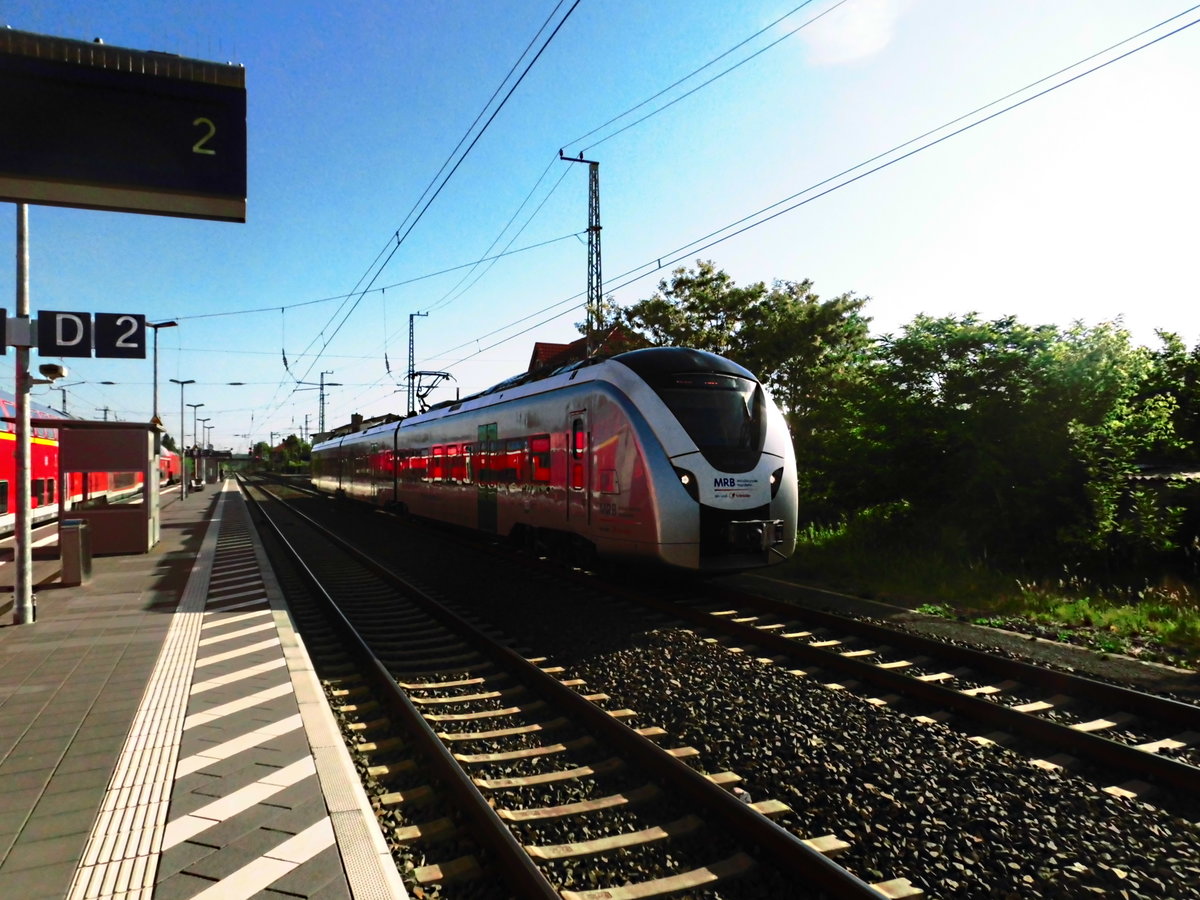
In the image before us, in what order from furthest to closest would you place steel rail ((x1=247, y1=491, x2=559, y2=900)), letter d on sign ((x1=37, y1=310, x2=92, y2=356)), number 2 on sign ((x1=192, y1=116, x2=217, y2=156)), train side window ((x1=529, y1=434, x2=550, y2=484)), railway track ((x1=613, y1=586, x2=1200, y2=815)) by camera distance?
1. train side window ((x1=529, y1=434, x2=550, y2=484))
2. letter d on sign ((x1=37, y1=310, x2=92, y2=356))
3. number 2 on sign ((x1=192, y1=116, x2=217, y2=156))
4. railway track ((x1=613, y1=586, x2=1200, y2=815))
5. steel rail ((x1=247, y1=491, x2=559, y2=900))

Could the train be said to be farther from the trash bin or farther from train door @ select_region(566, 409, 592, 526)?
the trash bin

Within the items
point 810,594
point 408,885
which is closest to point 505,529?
point 810,594

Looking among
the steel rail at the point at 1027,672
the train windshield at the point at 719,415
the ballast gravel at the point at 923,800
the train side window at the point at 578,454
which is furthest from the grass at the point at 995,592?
the train side window at the point at 578,454

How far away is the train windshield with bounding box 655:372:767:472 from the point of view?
9258mm

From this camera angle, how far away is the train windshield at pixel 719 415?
30.4 feet

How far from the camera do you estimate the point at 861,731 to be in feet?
16.8

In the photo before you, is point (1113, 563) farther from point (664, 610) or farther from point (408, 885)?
point (408, 885)

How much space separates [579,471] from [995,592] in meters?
5.95

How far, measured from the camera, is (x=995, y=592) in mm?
9766

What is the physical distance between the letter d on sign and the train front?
22.3 ft

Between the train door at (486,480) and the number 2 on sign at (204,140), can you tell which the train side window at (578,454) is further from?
the number 2 on sign at (204,140)

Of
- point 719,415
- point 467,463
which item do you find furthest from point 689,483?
point 467,463

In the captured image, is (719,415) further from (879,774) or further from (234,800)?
(234,800)

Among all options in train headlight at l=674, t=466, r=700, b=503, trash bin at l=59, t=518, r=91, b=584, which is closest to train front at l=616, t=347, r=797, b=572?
train headlight at l=674, t=466, r=700, b=503
